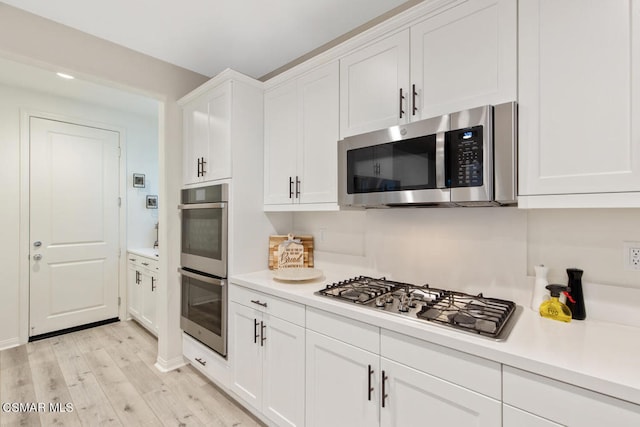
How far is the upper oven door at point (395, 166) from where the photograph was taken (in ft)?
4.50

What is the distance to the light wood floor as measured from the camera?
196 cm

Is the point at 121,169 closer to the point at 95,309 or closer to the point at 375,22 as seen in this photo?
the point at 95,309

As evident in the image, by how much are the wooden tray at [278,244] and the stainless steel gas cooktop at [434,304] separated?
578mm

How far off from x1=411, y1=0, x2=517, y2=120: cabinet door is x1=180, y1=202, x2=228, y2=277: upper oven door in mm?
1498

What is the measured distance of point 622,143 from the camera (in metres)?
1.02

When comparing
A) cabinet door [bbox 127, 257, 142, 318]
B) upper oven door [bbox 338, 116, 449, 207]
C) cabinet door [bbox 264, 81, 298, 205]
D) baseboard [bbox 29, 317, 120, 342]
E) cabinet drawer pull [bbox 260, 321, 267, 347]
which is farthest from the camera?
cabinet door [bbox 127, 257, 142, 318]

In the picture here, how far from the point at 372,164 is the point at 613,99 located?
95cm

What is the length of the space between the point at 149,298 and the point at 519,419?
10.8 feet

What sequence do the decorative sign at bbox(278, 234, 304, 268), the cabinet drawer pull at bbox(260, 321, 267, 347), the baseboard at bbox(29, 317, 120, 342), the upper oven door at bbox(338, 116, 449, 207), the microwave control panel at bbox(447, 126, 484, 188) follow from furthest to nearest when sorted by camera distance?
the baseboard at bbox(29, 317, 120, 342) → the decorative sign at bbox(278, 234, 304, 268) → the cabinet drawer pull at bbox(260, 321, 267, 347) → the upper oven door at bbox(338, 116, 449, 207) → the microwave control panel at bbox(447, 126, 484, 188)

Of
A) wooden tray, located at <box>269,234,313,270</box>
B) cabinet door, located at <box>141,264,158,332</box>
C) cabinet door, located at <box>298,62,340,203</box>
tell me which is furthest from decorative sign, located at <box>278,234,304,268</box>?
cabinet door, located at <box>141,264,158,332</box>

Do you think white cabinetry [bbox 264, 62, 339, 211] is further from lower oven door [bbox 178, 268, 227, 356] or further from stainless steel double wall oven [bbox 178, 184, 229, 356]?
lower oven door [bbox 178, 268, 227, 356]

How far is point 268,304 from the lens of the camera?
1.83 meters

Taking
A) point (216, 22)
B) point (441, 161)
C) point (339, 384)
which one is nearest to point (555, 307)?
point (441, 161)

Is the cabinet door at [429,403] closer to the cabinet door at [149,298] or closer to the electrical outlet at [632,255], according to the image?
the electrical outlet at [632,255]
